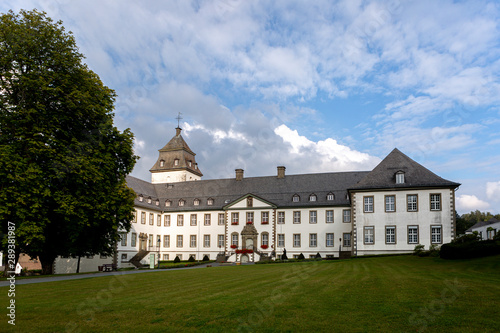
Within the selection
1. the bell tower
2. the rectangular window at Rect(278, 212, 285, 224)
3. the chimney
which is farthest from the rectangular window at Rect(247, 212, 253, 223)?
the bell tower

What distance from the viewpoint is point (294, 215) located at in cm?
5497

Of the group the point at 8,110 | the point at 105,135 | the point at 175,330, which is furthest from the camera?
the point at 105,135

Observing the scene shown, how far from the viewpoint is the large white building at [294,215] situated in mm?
41656

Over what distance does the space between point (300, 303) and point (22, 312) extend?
707 centimetres

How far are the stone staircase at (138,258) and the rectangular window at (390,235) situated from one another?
2948 cm

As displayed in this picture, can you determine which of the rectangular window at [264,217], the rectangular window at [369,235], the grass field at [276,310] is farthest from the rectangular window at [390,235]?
the grass field at [276,310]

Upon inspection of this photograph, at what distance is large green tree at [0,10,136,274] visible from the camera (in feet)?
75.5

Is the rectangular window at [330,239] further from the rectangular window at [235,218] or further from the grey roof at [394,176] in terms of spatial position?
the rectangular window at [235,218]

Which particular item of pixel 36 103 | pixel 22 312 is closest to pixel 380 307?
pixel 22 312

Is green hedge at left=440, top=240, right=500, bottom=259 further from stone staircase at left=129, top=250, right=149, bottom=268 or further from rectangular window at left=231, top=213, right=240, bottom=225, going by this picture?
stone staircase at left=129, top=250, right=149, bottom=268

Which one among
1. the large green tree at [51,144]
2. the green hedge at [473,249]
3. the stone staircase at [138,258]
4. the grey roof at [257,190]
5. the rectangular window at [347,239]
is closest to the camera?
the large green tree at [51,144]

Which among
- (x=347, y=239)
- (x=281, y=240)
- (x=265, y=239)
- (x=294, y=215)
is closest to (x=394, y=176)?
(x=347, y=239)

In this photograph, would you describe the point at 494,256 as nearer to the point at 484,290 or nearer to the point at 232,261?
the point at 484,290

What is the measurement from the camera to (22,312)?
10.3 metres
